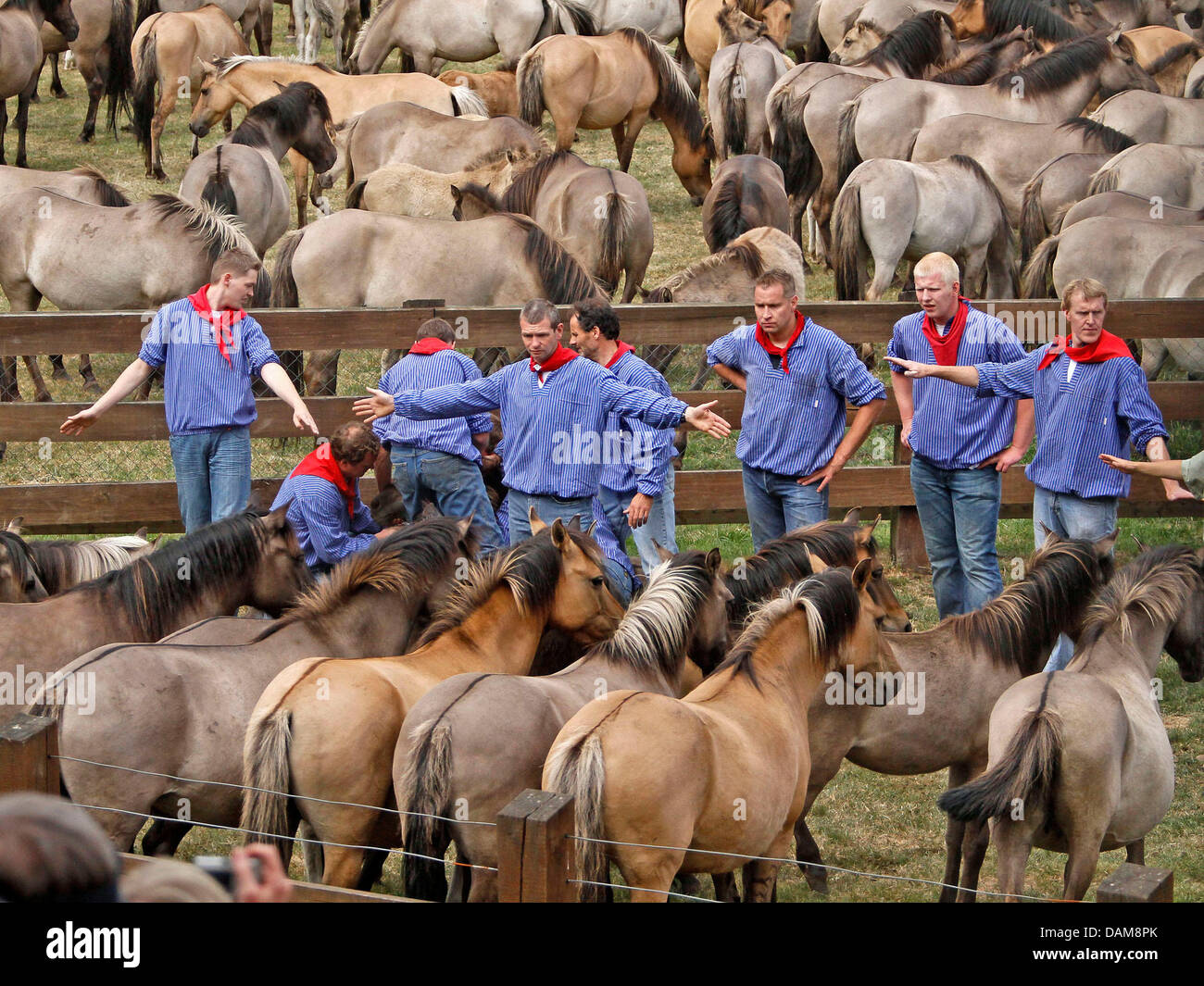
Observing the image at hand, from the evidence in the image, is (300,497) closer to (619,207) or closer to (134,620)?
(134,620)

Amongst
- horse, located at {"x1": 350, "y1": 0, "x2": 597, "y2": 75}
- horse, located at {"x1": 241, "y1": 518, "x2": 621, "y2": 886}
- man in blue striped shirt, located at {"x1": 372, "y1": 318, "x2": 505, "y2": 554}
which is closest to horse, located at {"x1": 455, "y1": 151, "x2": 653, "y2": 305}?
man in blue striped shirt, located at {"x1": 372, "y1": 318, "x2": 505, "y2": 554}

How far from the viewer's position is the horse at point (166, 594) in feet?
17.6

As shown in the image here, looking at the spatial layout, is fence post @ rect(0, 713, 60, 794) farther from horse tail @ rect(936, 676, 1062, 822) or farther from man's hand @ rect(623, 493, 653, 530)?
man's hand @ rect(623, 493, 653, 530)

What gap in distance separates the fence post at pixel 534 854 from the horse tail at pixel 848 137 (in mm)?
10575

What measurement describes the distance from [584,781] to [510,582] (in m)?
1.29

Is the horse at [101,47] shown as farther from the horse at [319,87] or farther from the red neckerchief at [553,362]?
the red neckerchief at [553,362]

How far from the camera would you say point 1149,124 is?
12.9 m

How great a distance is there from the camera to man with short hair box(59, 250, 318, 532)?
6688mm

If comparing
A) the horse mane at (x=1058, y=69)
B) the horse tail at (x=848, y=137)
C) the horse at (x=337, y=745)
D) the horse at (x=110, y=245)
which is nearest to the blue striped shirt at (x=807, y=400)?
the horse at (x=337, y=745)

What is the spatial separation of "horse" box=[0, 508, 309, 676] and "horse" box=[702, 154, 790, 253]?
666 centimetres

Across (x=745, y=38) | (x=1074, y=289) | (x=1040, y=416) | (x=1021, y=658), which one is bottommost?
(x=1021, y=658)

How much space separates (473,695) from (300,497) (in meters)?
1.96
